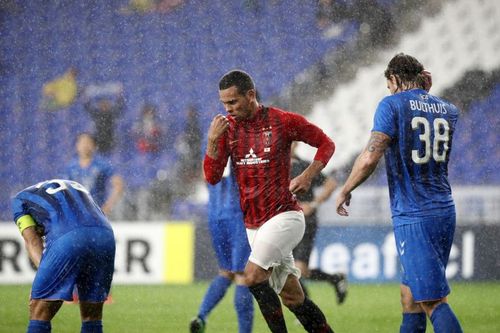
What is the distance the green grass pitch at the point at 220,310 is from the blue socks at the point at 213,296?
0.35 metres

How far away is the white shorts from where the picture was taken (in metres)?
5.50

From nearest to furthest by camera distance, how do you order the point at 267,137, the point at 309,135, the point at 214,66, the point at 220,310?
the point at 267,137, the point at 309,135, the point at 220,310, the point at 214,66

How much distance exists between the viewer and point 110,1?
18828 mm

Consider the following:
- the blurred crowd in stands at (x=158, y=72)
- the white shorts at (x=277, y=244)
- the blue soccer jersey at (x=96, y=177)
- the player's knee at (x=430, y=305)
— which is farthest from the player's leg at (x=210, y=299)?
the blurred crowd in stands at (x=158, y=72)

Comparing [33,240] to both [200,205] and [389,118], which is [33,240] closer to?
[389,118]

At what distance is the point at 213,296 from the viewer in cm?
739

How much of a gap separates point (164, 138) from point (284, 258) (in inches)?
418

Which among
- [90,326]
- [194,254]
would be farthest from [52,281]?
[194,254]

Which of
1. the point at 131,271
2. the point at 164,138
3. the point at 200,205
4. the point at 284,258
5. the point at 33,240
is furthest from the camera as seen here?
the point at 164,138

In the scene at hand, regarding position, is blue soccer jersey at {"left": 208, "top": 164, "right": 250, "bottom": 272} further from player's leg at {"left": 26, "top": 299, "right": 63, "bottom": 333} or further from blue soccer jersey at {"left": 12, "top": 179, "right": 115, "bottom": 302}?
player's leg at {"left": 26, "top": 299, "right": 63, "bottom": 333}

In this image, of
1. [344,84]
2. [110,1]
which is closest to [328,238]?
[344,84]

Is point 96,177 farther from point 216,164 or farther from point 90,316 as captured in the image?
point 90,316

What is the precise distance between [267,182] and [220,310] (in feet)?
12.5

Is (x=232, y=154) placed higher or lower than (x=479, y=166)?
lower
